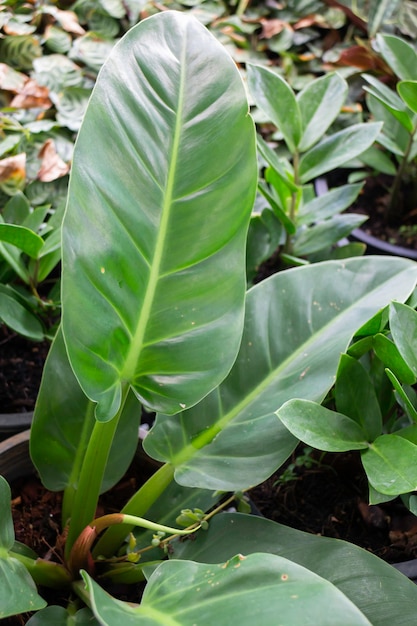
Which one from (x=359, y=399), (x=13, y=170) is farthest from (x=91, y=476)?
(x=13, y=170)

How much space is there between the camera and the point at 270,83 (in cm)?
96

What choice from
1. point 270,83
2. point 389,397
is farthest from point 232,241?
point 270,83

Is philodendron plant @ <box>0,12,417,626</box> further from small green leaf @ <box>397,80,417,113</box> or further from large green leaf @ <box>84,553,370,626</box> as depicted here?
small green leaf @ <box>397,80,417,113</box>

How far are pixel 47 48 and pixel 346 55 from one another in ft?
2.41

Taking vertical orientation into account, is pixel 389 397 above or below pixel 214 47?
below

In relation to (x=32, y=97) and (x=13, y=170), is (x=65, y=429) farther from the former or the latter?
(x=32, y=97)

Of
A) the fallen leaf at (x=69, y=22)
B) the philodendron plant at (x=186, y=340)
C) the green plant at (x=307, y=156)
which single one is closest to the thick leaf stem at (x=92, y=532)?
the philodendron plant at (x=186, y=340)

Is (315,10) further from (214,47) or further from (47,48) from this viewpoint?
(214,47)

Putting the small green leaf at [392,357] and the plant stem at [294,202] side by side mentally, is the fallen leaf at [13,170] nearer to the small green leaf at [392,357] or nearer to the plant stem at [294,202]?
the plant stem at [294,202]

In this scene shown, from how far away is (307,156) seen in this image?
102 cm

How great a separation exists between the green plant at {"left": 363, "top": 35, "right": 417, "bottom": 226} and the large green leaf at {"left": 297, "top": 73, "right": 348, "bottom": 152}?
0.05 metres

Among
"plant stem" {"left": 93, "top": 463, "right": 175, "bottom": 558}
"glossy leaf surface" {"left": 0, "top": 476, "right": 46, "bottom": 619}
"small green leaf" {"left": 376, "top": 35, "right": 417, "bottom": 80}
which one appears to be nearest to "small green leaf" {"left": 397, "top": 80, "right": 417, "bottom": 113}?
"small green leaf" {"left": 376, "top": 35, "right": 417, "bottom": 80}

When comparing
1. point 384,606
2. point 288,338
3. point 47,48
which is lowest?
point 384,606

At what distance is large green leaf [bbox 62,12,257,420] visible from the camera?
59 centimetres
